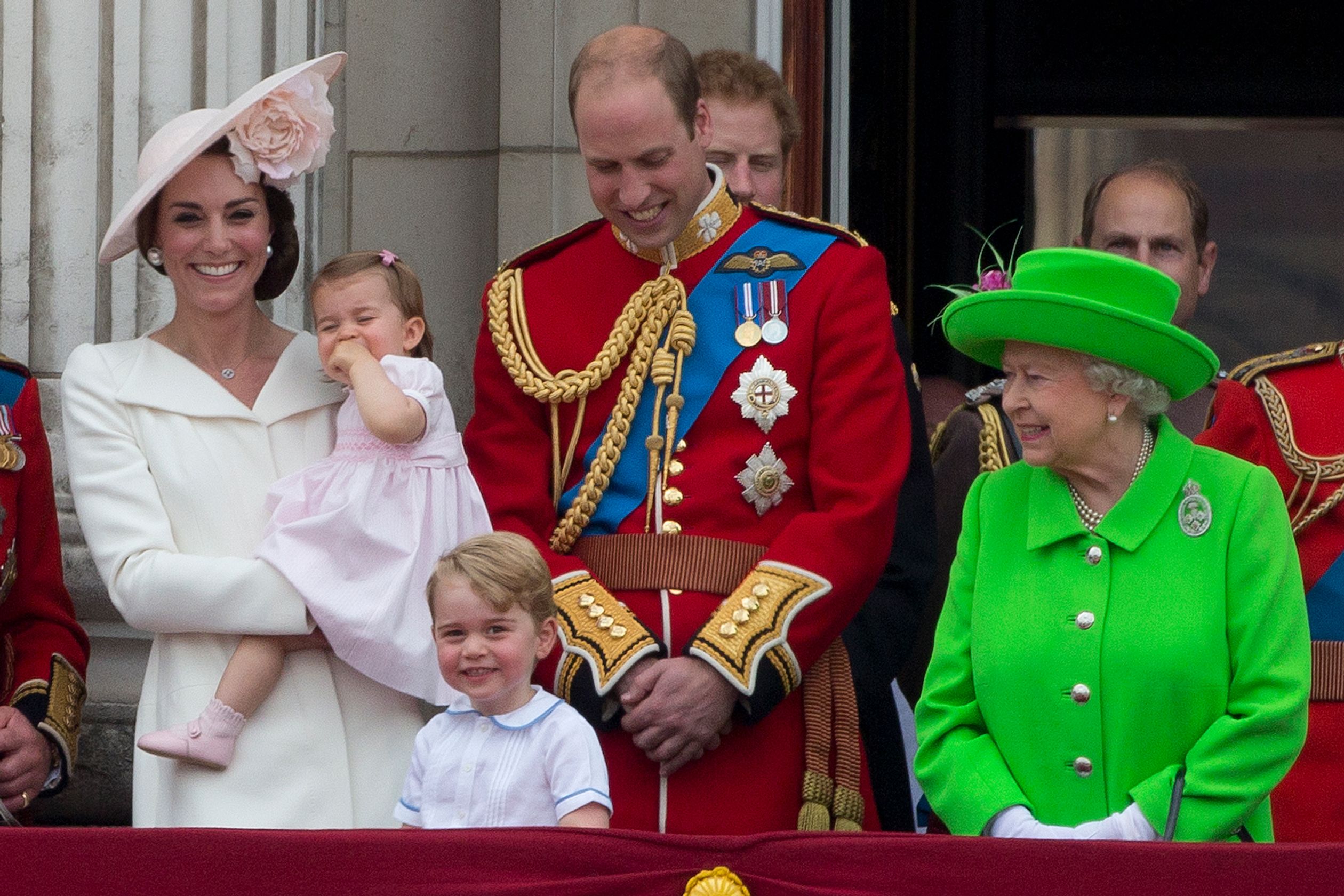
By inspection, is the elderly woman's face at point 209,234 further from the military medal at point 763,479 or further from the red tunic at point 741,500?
the military medal at point 763,479

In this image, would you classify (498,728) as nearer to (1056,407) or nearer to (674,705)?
(674,705)

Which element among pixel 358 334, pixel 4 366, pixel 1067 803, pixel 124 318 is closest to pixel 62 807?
pixel 124 318

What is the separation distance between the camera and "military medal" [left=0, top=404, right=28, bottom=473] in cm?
369

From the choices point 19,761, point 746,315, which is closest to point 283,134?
point 746,315

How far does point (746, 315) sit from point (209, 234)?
2.87 feet

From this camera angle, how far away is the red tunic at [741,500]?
3.37 m

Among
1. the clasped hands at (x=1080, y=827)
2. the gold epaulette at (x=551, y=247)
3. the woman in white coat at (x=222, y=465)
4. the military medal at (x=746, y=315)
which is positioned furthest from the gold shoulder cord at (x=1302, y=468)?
the woman in white coat at (x=222, y=465)

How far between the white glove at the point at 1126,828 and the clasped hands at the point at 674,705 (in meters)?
0.60

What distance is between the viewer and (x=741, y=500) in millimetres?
3498

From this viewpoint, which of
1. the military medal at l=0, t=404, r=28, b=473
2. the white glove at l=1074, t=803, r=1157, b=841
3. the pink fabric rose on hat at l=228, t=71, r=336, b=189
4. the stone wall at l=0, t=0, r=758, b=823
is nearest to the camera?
the white glove at l=1074, t=803, r=1157, b=841

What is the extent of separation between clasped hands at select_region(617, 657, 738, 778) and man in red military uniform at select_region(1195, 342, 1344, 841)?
92 cm

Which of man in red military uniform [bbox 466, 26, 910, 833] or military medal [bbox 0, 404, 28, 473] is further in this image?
military medal [bbox 0, 404, 28, 473]

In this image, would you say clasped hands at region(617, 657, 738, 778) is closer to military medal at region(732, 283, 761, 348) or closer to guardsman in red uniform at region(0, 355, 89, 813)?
military medal at region(732, 283, 761, 348)

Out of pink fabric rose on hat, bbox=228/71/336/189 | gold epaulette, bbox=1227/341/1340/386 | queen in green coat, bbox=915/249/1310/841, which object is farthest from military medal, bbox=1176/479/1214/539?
pink fabric rose on hat, bbox=228/71/336/189
